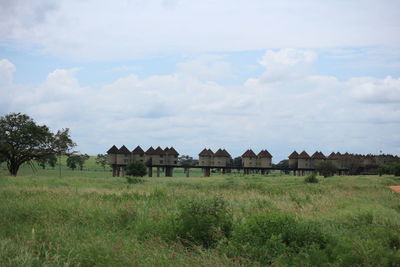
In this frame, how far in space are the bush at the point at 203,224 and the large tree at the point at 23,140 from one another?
148 ft

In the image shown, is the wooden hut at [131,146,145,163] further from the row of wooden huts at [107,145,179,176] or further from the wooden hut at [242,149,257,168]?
the wooden hut at [242,149,257,168]

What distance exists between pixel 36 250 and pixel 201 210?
4.02 m

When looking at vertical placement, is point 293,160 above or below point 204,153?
below

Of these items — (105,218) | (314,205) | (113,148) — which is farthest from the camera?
(113,148)

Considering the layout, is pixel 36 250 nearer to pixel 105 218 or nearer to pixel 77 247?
pixel 77 247

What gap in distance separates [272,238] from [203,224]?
77.0 inches

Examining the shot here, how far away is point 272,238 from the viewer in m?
8.53

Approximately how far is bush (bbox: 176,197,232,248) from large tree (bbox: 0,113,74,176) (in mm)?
45213

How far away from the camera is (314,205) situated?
17094 millimetres

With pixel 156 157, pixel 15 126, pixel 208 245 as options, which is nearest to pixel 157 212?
pixel 208 245

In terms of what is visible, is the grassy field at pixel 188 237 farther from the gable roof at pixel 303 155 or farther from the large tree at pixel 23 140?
the gable roof at pixel 303 155

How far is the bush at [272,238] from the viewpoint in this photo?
8289 mm

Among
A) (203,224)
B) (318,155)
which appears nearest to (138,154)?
(318,155)

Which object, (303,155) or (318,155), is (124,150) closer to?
(303,155)
